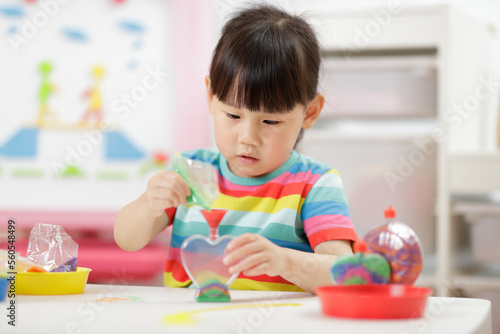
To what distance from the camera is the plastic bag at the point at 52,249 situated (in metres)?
0.89

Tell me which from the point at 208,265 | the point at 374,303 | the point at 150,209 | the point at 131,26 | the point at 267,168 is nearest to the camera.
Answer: the point at 374,303

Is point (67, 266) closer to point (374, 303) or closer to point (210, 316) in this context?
point (210, 316)

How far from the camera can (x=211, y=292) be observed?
791 mm

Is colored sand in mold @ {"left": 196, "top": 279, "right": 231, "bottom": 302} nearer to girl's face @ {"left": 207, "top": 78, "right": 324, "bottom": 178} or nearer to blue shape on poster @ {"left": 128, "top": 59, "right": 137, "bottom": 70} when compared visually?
girl's face @ {"left": 207, "top": 78, "right": 324, "bottom": 178}

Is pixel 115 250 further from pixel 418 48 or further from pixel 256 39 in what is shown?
pixel 256 39

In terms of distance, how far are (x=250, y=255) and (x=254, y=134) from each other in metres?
0.27

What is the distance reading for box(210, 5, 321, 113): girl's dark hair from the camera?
3.31 feet

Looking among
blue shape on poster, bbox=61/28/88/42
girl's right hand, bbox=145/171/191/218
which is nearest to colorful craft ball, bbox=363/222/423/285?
girl's right hand, bbox=145/171/191/218

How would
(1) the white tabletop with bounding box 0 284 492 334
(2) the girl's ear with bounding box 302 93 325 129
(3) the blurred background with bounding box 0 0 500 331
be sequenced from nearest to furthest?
(1) the white tabletop with bounding box 0 284 492 334
(2) the girl's ear with bounding box 302 93 325 129
(3) the blurred background with bounding box 0 0 500 331

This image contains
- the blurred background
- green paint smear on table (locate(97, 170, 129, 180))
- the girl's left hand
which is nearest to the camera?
the girl's left hand

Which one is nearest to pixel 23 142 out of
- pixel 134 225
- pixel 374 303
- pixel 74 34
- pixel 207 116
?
pixel 74 34

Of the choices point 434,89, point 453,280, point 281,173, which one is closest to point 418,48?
point 434,89

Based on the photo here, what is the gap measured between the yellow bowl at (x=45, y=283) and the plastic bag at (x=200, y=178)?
8.1 inches

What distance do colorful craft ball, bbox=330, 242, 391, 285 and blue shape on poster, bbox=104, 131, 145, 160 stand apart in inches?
93.1
